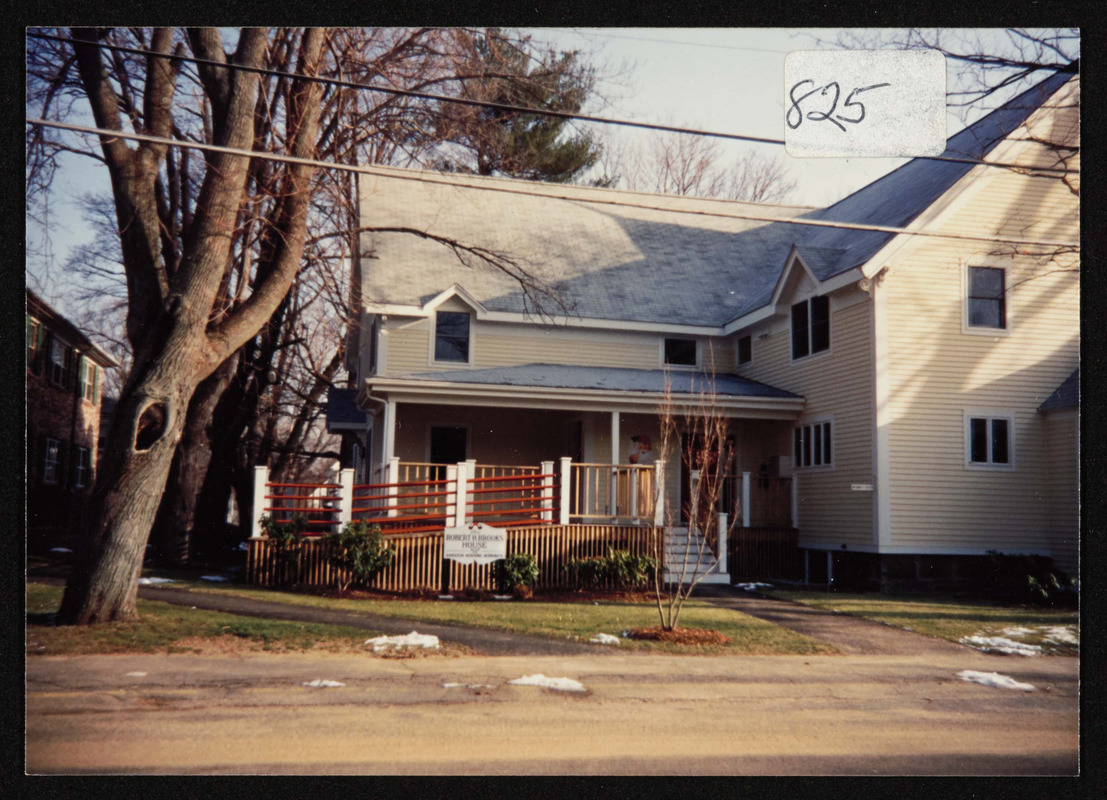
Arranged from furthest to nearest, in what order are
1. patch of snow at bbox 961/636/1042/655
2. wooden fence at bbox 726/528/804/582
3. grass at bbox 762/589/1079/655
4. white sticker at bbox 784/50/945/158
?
1. wooden fence at bbox 726/528/804/582
2. grass at bbox 762/589/1079/655
3. patch of snow at bbox 961/636/1042/655
4. white sticker at bbox 784/50/945/158

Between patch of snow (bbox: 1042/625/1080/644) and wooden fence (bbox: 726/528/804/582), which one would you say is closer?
patch of snow (bbox: 1042/625/1080/644)

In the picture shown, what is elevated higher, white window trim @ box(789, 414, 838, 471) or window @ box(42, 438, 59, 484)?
white window trim @ box(789, 414, 838, 471)

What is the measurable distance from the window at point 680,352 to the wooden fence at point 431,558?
449 centimetres

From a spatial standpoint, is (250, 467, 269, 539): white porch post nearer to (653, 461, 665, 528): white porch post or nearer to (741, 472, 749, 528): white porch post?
(653, 461, 665, 528): white porch post

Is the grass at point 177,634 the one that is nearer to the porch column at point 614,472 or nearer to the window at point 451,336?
the porch column at point 614,472

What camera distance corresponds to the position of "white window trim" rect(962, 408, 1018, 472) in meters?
11.8

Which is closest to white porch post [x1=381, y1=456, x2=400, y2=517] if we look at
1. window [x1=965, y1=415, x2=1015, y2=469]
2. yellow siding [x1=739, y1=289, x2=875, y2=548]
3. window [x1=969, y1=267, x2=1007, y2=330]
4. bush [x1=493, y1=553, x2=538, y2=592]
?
bush [x1=493, y1=553, x2=538, y2=592]

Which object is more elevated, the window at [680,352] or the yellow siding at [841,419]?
the window at [680,352]

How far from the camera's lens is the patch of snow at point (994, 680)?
23.5ft

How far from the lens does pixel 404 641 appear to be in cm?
795

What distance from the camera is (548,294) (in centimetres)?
1416

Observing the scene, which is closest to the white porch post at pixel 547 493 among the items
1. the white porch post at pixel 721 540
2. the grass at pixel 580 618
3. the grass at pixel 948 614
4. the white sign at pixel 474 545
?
the white sign at pixel 474 545

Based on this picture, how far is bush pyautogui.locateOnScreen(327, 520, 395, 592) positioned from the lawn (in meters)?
0.67

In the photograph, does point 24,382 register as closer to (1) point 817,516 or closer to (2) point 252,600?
(2) point 252,600
